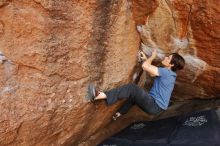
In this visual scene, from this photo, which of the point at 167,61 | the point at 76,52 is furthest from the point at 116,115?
the point at 76,52

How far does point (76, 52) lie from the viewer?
440cm

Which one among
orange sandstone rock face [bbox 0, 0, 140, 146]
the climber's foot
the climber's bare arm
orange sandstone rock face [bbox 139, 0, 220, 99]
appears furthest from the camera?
the climber's foot

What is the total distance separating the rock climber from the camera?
4656mm

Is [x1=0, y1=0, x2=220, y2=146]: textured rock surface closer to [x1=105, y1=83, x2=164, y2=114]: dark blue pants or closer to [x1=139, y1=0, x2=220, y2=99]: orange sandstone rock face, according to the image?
[x1=139, y1=0, x2=220, y2=99]: orange sandstone rock face

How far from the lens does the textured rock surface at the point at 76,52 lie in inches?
160

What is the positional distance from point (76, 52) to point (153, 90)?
1.07 meters

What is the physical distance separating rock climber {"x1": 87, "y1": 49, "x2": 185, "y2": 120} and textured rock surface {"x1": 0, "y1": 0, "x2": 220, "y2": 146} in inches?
5.2

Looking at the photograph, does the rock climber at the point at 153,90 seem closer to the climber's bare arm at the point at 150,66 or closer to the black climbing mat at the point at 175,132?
the climber's bare arm at the point at 150,66

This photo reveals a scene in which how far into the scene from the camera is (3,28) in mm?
3945

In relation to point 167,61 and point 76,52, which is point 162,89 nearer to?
point 167,61

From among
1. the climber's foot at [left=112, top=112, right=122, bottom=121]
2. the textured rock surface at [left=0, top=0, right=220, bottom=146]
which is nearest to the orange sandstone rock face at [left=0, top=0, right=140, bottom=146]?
the textured rock surface at [left=0, top=0, right=220, bottom=146]

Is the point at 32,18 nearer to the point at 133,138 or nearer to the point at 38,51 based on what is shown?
the point at 38,51

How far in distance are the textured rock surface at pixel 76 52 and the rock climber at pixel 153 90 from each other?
0.13 metres

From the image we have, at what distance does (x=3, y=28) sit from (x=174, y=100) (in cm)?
292
